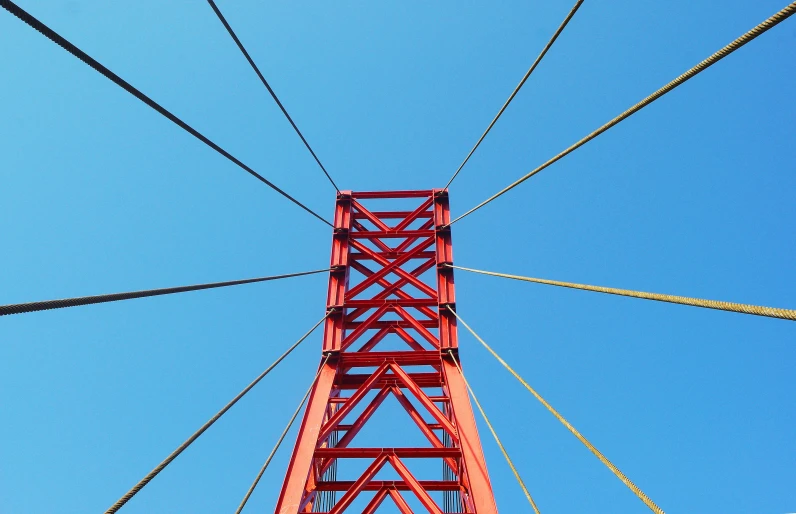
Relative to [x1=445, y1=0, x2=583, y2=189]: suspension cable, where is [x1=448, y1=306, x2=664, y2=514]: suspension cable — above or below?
below

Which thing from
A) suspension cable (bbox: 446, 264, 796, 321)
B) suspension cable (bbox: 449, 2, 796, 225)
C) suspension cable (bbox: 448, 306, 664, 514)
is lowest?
suspension cable (bbox: 448, 306, 664, 514)

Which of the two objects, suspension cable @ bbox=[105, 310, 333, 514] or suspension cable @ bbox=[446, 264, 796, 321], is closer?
suspension cable @ bbox=[446, 264, 796, 321]

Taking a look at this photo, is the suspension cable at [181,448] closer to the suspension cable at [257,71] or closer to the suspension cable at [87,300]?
the suspension cable at [87,300]

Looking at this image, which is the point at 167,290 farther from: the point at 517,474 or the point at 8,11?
the point at 517,474

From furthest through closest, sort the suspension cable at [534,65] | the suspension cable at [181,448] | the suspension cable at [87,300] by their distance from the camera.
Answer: the suspension cable at [534,65] → the suspension cable at [181,448] → the suspension cable at [87,300]

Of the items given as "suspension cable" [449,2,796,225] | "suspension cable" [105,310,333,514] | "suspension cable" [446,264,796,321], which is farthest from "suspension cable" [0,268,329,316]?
"suspension cable" [449,2,796,225]

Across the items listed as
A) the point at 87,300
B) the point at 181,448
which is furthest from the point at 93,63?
the point at 181,448

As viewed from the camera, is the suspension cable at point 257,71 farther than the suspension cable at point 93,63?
Yes

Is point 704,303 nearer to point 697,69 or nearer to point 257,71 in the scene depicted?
point 697,69

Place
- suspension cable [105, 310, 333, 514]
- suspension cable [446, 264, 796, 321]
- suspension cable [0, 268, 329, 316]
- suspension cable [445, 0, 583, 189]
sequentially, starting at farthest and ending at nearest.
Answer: suspension cable [445, 0, 583, 189]
suspension cable [105, 310, 333, 514]
suspension cable [0, 268, 329, 316]
suspension cable [446, 264, 796, 321]

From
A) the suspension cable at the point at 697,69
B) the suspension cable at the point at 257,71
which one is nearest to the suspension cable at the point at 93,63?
the suspension cable at the point at 257,71

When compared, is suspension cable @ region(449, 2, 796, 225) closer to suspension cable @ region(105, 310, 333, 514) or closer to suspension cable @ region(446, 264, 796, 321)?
suspension cable @ region(446, 264, 796, 321)

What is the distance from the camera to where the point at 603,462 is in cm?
498

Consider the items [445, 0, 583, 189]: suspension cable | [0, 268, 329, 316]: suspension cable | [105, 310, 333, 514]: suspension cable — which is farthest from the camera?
[445, 0, 583, 189]: suspension cable
